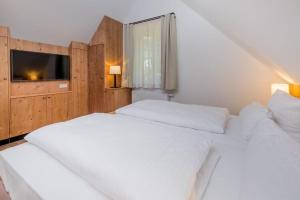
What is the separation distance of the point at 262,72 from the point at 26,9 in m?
3.72

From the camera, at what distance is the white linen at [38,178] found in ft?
2.48

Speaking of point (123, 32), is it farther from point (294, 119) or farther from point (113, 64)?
point (294, 119)

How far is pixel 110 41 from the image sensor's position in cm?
356

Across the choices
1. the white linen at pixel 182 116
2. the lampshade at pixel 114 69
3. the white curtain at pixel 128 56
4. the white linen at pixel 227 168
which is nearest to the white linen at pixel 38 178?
the white linen at pixel 227 168

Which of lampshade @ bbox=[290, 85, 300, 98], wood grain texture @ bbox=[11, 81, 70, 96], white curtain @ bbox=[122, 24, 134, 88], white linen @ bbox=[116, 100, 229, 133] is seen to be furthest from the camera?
white curtain @ bbox=[122, 24, 134, 88]

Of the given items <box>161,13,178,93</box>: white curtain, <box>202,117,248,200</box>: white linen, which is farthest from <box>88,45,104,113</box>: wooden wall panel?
<box>202,117,248,200</box>: white linen

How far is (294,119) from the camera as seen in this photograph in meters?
1.15

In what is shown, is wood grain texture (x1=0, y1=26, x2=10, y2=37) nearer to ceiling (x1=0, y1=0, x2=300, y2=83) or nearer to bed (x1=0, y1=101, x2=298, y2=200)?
ceiling (x1=0, y1=0, x2=300, y2=83)

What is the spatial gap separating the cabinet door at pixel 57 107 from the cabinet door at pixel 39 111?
7 cm

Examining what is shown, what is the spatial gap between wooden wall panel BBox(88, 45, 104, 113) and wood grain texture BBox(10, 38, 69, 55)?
1.80 ft

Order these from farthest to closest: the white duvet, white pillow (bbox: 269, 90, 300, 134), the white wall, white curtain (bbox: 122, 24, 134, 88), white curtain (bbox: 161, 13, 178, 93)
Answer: white curtain (bbox: 122, 24, 134, 88) < white curtain (bbox: 161, 13, 178, 93) < the white wall < white pillow (bbox: 269, 90, 300, 134) < the white duvet

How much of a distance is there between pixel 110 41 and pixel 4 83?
1.99 metres

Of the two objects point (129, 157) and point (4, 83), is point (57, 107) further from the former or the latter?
point (129, 157)

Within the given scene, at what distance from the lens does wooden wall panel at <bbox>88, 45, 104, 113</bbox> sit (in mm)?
3561
